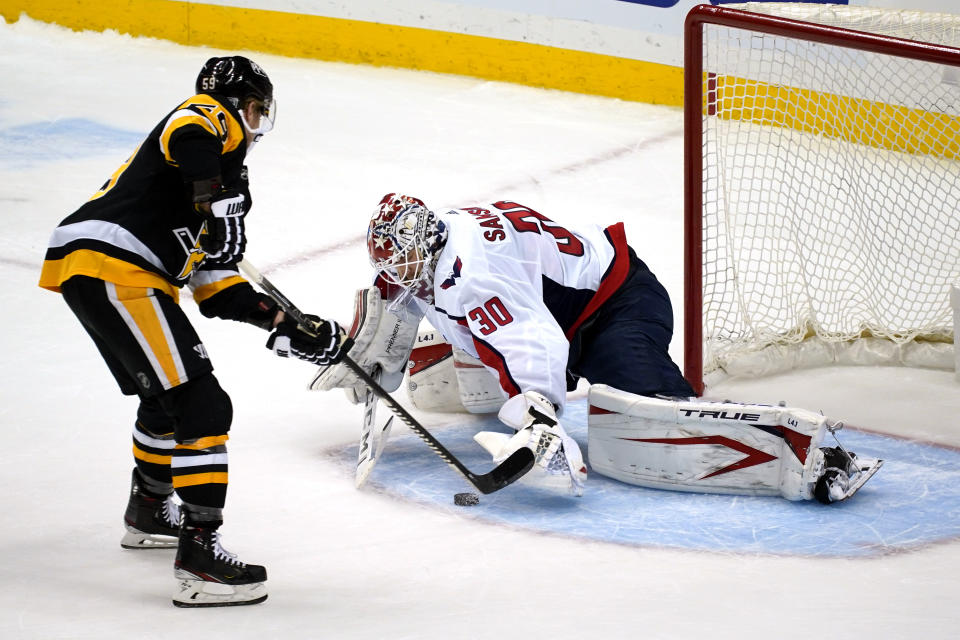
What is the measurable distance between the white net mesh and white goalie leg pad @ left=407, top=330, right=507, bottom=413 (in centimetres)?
82

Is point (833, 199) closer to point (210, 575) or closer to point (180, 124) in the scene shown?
point (180, 124)

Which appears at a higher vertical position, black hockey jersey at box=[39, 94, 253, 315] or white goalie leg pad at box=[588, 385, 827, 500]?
black hockey jersey at box=[39, 94, 253, 315]

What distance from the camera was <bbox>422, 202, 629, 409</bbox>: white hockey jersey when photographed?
302cm

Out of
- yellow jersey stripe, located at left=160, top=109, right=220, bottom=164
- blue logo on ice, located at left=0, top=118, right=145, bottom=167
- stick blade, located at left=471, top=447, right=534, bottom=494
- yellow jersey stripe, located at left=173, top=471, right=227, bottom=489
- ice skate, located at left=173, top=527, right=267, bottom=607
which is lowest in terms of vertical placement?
ice skate, located at left=173, top=527, right=267, bottom=607

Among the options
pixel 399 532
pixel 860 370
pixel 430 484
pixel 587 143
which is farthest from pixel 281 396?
pixel 587 143

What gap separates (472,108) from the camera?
22.6ft

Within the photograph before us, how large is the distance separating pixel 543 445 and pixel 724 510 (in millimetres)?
478

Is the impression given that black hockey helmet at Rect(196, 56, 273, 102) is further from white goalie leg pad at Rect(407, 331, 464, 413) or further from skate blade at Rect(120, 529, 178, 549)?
white goalie leg pad at Rect(407, 331, 464, 413)

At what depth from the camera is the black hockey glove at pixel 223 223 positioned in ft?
8.20

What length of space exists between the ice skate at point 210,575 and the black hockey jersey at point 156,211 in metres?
0.52

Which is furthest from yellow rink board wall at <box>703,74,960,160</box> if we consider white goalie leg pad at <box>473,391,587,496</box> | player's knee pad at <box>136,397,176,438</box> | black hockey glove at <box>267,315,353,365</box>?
player's knee pad at <box>136,397,176,438</box>

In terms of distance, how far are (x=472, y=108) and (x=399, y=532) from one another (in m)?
4.28

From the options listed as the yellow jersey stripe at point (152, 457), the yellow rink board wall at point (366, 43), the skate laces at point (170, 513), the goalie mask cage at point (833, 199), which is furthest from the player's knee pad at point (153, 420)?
the yellow rink board wall at point (366, 43)

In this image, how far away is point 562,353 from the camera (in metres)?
3.04
